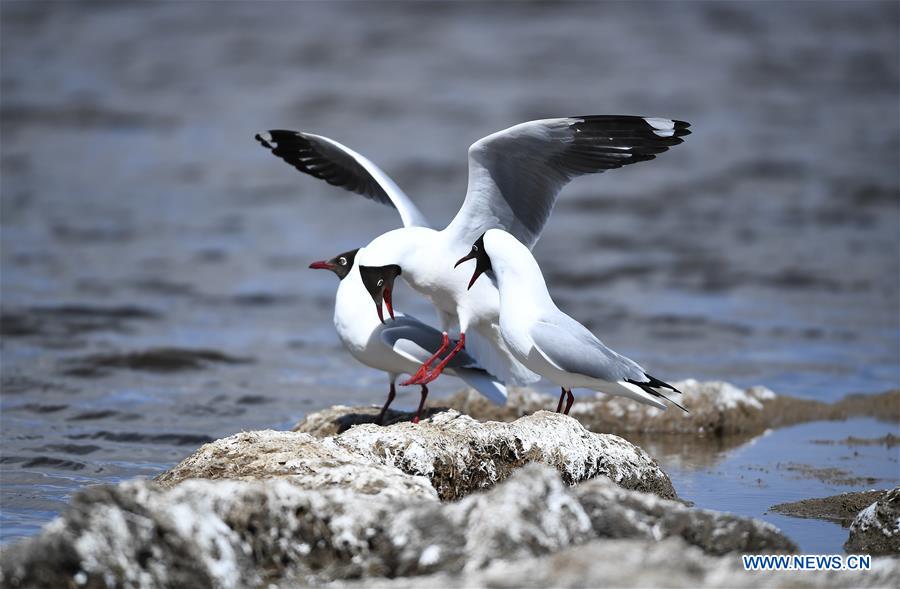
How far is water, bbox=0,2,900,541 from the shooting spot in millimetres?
8680

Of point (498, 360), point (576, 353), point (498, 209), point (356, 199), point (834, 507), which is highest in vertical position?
point (356, 199)

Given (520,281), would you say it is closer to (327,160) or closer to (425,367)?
(425,367)

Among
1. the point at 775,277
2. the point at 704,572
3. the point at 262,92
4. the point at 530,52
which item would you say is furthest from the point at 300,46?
the point at 704,572

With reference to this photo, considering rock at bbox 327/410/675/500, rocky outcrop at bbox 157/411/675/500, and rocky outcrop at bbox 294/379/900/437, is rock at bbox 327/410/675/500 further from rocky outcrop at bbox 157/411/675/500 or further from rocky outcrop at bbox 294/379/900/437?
rocky outcrop at bbox 294/379/900/437

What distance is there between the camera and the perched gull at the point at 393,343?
641 centimetres

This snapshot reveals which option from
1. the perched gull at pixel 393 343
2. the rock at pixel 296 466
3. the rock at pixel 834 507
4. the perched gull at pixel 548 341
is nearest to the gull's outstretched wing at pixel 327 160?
the perched gull at pixel 393 343

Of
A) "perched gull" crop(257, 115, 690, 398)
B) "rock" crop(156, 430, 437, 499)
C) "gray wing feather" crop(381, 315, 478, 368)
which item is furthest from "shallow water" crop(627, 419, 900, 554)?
"rock" crop(156, 430, 437, 499)

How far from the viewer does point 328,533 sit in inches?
145

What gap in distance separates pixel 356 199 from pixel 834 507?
11565mm

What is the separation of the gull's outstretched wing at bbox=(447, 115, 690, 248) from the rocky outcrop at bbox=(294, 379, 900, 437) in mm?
1316

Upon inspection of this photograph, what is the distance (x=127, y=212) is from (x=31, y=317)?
16.9 feet

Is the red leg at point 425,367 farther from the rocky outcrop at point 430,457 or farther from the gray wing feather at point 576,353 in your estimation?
the gray wing feather at point 576,353

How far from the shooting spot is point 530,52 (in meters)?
22.8

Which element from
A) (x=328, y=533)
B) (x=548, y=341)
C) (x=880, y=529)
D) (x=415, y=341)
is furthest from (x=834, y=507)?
(x=328, y=533)
